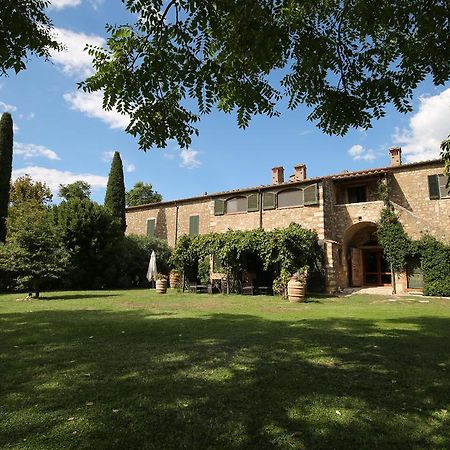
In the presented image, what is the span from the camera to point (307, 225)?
64.6 feet

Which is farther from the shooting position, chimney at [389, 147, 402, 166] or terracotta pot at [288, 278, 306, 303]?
chimney at [389, 147, 402, 166]

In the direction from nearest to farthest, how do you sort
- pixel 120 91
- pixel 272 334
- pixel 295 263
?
pixel 120 91 → pixel 272 334 → pixel 295 263

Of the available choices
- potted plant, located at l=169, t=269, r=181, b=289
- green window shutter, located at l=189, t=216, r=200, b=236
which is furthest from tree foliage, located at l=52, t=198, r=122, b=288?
green window shutter, located at l=189, t=216, r=200, b=236

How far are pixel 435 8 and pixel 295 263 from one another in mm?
14198

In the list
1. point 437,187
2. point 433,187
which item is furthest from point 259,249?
point 437,187

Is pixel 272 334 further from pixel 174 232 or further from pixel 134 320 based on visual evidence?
pixel 174 232

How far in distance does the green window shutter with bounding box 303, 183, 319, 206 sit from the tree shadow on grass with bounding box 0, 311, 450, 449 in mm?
13219

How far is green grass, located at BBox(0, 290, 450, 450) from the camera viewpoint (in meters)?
2.72

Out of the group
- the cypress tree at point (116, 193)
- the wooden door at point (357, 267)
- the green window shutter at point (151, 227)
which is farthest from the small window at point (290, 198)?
the cypress tree at point (116, 193)

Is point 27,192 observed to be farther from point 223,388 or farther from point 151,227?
point 223,388

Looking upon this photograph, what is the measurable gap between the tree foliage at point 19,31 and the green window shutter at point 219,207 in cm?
1930

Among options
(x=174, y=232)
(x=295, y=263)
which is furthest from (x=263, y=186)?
(x=174, y=232)

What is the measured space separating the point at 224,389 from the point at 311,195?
1702 cm

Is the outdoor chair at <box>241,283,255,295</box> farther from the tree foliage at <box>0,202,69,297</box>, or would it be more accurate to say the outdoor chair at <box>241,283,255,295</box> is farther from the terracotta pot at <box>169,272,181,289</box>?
the tree foliage at <box>0,202,69,297</box>
